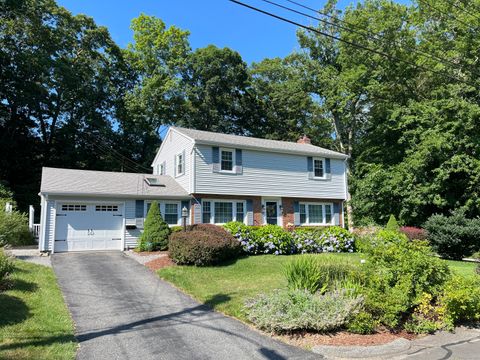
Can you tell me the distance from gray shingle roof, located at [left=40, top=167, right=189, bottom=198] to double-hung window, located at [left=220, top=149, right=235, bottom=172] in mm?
2515

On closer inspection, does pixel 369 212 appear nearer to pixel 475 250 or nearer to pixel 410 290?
pixel 475 250

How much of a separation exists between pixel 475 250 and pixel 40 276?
19.0 metres

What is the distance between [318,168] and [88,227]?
45.1 feet

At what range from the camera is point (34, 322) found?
21.6ft

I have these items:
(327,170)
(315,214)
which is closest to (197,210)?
(315,214)

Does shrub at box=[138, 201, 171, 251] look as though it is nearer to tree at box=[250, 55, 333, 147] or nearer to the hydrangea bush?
the hydrangea bush

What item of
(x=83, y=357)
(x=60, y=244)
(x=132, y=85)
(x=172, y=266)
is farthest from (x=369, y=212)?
(x=132, y=85)

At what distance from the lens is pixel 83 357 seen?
5.41 metres

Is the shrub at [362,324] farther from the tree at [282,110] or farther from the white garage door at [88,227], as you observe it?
the tree at [282,110]

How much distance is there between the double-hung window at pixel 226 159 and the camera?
65.3 ft

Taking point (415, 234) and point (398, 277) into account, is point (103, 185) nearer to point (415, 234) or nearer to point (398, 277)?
point (398, 277)

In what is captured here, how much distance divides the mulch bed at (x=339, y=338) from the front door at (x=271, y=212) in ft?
47.3

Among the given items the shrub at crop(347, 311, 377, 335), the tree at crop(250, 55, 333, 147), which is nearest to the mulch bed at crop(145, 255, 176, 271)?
the shrub at crop(347, 311, 377, 335)

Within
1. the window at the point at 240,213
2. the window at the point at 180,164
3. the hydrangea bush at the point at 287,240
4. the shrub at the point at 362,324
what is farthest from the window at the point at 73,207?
the shrub at the point at 362,324
